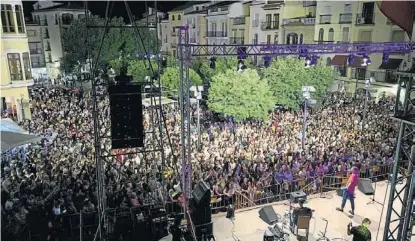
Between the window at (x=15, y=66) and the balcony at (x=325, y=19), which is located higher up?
the balcony at (x=325, y=19)

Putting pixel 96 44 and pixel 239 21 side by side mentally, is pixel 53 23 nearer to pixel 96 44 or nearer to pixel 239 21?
pixel 96 44

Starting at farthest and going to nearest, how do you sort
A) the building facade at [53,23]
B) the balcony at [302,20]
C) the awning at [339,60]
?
the building facade at [53,23] → the balcony at [302,20] → the awning at [339,60]

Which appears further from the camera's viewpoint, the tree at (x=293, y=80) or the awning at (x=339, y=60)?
the awning at (x=339, y=60)

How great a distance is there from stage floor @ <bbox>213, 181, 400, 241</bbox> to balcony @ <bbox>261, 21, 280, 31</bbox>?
25.7 metres

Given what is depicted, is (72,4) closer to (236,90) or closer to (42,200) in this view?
(236,90)

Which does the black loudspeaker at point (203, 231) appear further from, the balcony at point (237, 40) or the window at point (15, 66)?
the balcony at point (237, 40)

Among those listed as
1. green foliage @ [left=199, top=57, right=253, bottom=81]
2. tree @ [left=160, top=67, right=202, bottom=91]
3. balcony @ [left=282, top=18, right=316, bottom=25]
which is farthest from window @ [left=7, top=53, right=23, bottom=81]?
balcony @ [left=282, top=18, right=316, bottom=25]

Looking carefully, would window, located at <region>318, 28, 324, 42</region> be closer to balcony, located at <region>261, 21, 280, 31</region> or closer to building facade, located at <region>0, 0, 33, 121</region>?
balcony, located at <region>261, 21, 280, 31</region>

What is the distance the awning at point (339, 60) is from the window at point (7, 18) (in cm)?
2361

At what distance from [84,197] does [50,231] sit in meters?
1.67

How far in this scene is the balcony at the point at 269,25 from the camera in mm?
35819

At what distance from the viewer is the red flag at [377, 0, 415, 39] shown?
23.7 m

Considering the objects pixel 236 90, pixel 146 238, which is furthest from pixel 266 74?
pixel 146 238

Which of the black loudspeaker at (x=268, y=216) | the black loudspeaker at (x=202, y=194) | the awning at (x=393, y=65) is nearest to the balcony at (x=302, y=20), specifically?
the awning at (x=393, y=65)
